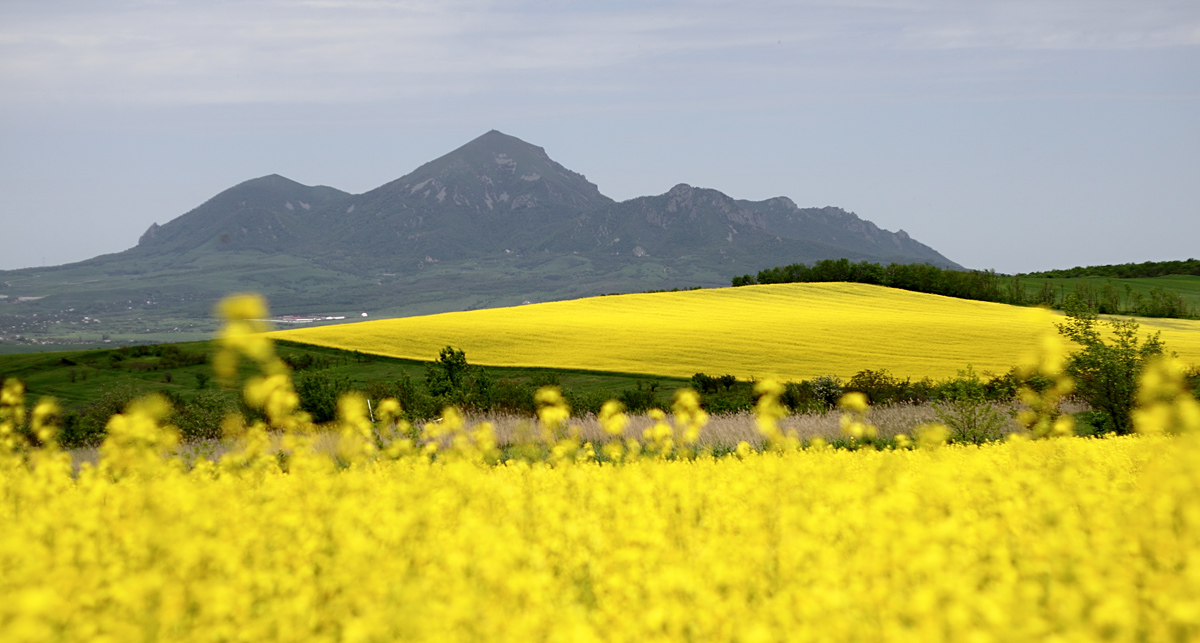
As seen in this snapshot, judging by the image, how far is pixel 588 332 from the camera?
37.2 m

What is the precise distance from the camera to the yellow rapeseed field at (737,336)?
29.9 metres

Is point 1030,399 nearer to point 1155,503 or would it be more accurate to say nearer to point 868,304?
point 1155,503

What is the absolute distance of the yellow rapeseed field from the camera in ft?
98.1

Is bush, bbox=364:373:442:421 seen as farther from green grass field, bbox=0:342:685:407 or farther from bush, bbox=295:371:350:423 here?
green grass field, bbox=0:342:685:407

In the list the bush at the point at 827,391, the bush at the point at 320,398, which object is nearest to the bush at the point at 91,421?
the bush at the point at 320,398

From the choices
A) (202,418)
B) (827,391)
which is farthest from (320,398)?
(827,391)

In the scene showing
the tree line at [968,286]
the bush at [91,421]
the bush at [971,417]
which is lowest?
the bush at [91,421]

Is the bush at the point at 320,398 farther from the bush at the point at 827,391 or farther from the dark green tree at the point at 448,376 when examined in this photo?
the bush at the point at 827,391

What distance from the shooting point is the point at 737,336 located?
35031 millimetres

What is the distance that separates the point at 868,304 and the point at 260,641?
48.3 m

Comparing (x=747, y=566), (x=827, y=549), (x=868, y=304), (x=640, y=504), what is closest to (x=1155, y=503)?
(x=827, y=549)

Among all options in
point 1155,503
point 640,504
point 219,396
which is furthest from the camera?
point 219,396

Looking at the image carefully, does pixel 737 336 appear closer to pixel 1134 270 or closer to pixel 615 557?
pixel 615 557

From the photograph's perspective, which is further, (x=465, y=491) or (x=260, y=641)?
(x=465, y=491)
